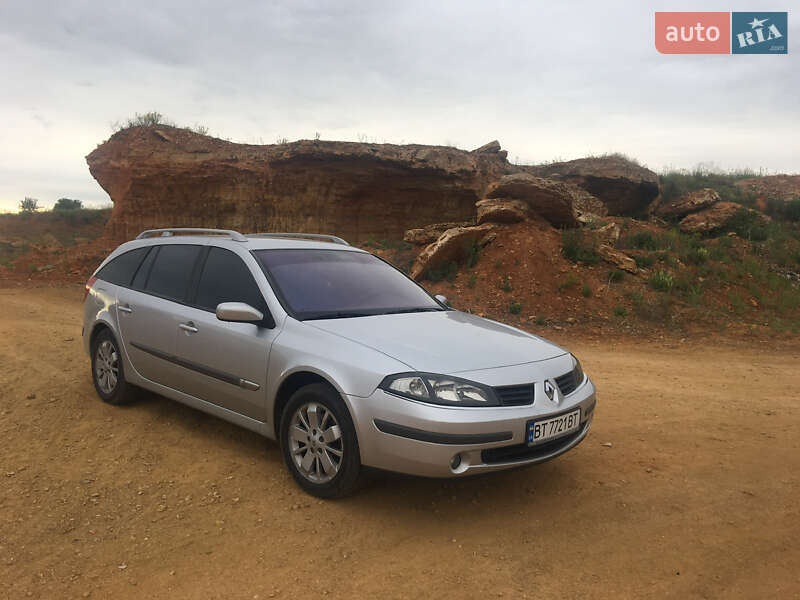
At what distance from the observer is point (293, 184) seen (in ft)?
63.3

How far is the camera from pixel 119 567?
289 cm

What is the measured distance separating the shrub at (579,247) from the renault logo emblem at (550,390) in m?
10.8

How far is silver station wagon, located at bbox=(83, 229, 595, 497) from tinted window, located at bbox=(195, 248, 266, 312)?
1 centimetres

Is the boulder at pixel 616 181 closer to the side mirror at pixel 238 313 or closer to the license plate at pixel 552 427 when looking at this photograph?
the license plate at pixel 552 427

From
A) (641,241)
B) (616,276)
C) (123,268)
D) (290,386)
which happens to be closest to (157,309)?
(123,268)

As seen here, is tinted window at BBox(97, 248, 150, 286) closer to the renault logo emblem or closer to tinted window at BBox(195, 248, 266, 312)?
tinted window at BBox(195, 248, 266, 312)

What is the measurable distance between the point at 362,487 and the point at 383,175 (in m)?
15.8

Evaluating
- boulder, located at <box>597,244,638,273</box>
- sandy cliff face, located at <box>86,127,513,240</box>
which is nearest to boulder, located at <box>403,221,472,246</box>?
sandy cliff face, located at <box>86,127,513,240</box>

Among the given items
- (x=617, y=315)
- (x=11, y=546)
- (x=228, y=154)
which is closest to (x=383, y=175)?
(x=228, y=154)

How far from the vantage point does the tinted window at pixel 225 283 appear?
14.1ft

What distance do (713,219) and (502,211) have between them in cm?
691

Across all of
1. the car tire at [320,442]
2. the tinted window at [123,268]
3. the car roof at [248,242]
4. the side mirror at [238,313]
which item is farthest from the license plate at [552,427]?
the tinted window at [123,268]

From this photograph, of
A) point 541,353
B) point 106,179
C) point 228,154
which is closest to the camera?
Result: point 541,353

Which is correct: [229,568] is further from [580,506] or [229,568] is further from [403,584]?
[580,506]
